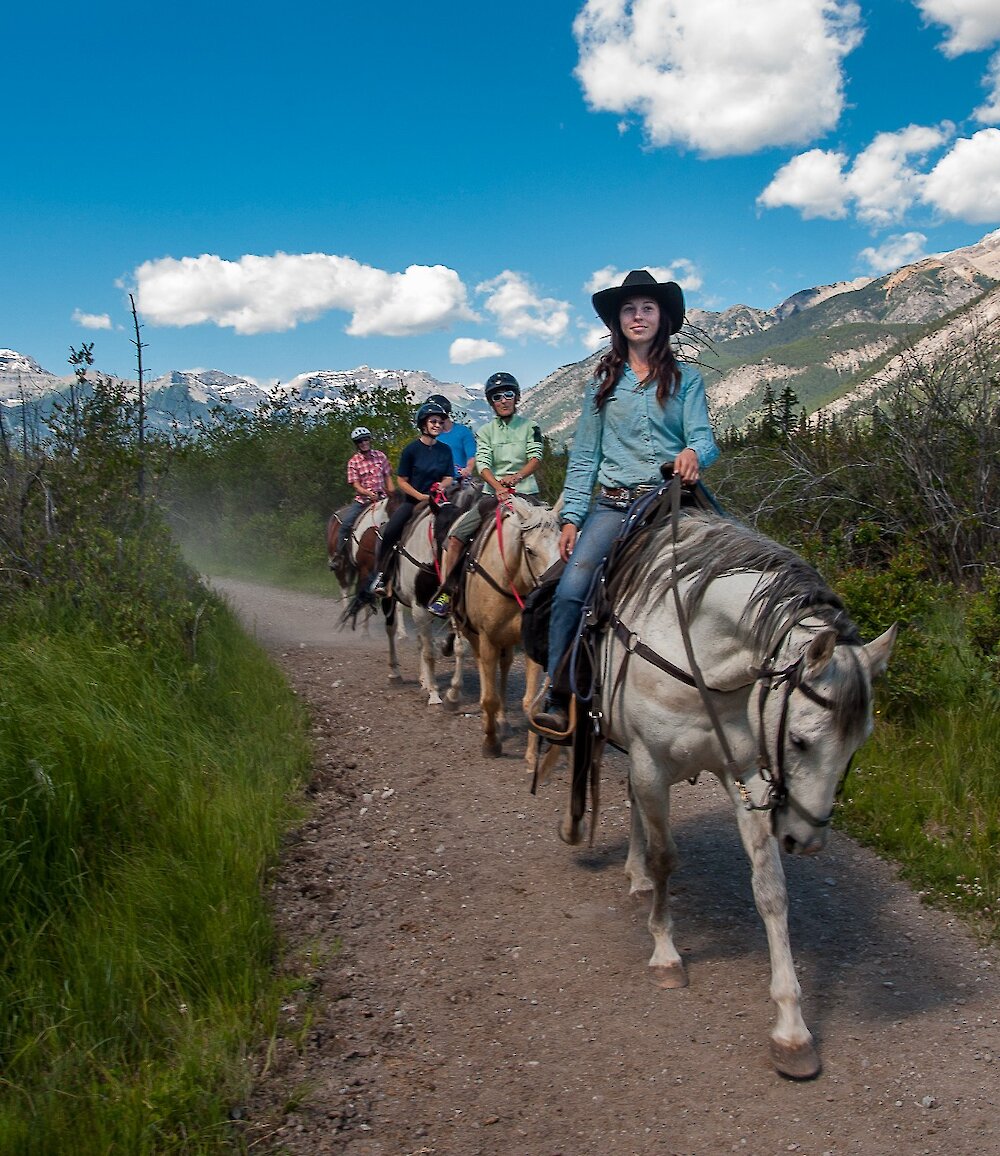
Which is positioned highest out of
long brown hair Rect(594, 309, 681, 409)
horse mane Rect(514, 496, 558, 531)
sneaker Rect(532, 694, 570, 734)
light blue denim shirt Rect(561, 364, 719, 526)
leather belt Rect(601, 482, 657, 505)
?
long brown hair Rect(594, 309, 681, 409)

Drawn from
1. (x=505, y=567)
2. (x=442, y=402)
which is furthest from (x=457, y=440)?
(x=505, y=567)

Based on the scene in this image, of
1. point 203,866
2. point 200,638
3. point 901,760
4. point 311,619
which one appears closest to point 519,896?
point 203,866

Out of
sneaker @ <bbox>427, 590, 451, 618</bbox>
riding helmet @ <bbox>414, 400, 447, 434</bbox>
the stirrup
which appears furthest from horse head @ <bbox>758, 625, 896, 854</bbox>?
riding helmet @ <bbox>414, 400, 447, 434</bbox>

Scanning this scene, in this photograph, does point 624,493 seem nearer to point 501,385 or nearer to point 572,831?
point 572,831

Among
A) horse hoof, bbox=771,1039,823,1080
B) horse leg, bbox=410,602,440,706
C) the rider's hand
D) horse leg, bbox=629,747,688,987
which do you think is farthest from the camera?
horse leg, bbox=410,602,440,706

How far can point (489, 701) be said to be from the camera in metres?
6.96

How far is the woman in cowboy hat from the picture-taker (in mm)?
4180

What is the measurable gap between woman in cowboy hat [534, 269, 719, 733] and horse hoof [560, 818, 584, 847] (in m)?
0.59

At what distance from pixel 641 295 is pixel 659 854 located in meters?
2.71

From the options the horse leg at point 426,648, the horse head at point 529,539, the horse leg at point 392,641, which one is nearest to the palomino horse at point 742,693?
the horse head at point 529,539

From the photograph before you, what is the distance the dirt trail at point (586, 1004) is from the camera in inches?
115

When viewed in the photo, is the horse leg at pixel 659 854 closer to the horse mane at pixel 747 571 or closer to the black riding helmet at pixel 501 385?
the horse mane at pixel 747 571

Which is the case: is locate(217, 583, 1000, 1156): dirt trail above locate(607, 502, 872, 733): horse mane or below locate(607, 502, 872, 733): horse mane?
below

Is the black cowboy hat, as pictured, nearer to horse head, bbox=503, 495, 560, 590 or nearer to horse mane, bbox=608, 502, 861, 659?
horse mane, bbox=608, 502, 861, 659
